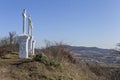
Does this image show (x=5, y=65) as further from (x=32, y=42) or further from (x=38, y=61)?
(x=32, y=42)

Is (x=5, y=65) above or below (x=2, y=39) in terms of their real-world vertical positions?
below

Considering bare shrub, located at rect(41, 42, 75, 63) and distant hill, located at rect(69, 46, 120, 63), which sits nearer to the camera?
bare shrub, located at rect(41, 42, 75, 63)

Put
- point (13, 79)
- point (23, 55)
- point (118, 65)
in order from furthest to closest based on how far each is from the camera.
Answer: point (118, 65) < point (23, 55) < point (13, 79)

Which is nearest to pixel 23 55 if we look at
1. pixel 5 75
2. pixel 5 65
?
pixel 5 65

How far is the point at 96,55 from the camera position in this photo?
42.1m

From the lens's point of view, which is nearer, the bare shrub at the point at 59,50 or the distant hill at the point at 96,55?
the bare shrub at the point at 59,50

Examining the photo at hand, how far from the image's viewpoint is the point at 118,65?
1300 inches

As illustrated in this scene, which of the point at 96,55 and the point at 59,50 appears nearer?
the point at 59,50

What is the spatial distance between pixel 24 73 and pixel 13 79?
1.24 metres

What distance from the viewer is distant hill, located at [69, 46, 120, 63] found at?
34.5m

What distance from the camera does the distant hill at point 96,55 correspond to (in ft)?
113

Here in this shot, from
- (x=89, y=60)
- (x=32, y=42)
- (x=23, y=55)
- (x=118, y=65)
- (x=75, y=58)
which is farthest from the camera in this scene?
(x=89, y=60)

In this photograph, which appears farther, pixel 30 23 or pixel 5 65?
pixel 30 23

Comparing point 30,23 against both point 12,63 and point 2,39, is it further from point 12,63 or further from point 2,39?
point 2,39
